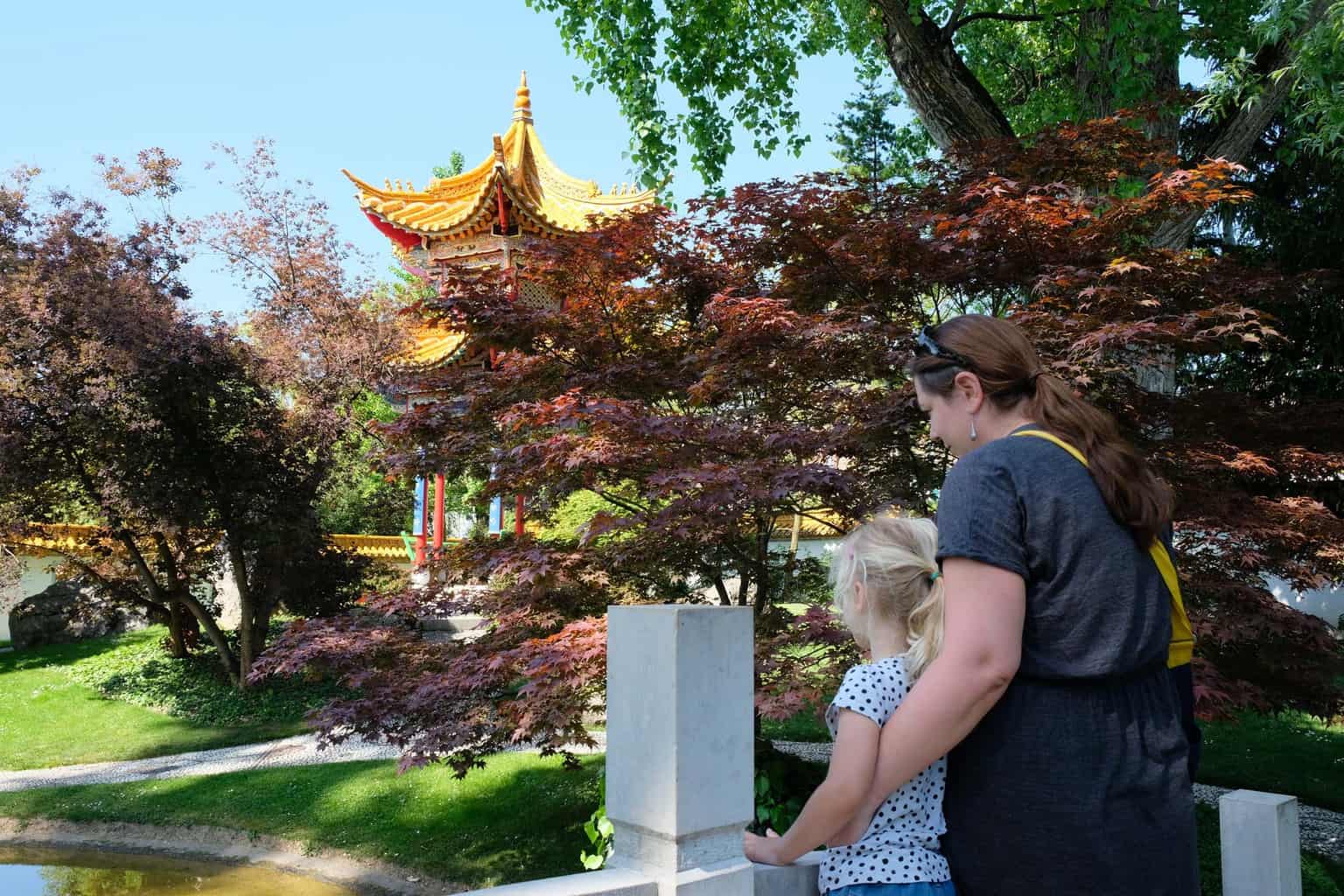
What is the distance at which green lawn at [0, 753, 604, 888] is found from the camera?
5.86m

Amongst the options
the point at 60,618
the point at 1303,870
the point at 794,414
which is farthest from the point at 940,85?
the point at 60,618

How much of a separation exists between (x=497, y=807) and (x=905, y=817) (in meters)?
5.63

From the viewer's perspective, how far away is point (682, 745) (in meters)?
1.44

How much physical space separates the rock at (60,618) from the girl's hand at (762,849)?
14010 mm

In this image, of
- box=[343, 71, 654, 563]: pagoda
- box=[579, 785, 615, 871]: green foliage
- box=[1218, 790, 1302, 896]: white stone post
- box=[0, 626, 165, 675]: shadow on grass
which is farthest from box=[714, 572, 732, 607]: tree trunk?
box=[0, 626, 165, 675]: shadow on grass

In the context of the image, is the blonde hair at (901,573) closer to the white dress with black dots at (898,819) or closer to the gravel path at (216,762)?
the white dress with black dots at (898,819)

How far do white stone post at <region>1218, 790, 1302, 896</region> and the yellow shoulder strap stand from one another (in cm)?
104

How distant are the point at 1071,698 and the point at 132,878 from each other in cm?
631

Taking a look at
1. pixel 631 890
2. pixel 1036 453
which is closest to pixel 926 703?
pixel 1036 453

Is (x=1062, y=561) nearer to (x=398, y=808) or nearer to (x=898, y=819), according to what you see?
(x=898, y=819)

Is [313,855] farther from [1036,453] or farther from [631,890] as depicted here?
[1036,453]

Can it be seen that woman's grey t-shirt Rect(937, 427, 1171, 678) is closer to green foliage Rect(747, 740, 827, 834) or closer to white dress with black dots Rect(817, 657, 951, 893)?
white dress with black dots Rect(817, 657, 951, 893)

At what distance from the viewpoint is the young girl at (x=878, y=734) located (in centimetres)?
141

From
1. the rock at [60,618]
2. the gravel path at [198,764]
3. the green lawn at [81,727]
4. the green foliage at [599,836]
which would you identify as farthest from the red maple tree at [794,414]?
the rock at [60,618]
